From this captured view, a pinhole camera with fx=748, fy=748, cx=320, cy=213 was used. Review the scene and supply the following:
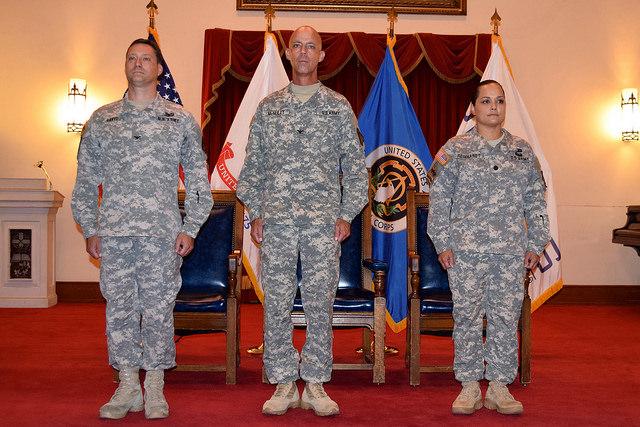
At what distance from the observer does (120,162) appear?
3.28m

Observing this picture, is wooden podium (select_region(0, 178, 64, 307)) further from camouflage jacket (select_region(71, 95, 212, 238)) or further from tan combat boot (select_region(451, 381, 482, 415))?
tan combat boot (select_region(451, 381, 482, 415))

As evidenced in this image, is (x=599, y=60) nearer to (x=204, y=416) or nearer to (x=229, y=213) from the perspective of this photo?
(x=229, y=213)

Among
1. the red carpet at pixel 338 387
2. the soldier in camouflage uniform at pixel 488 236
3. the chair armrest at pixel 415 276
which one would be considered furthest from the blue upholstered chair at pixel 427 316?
the soldier in camouflage uniform at pixel 488 236

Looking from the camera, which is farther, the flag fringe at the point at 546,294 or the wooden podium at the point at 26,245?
the wooden podium at the point at 26,245

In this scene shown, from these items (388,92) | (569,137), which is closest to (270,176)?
(388,92)

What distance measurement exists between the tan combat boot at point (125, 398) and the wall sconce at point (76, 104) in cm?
486

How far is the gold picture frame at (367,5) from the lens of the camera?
25.4ft

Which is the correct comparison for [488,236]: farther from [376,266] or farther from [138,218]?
[138,218]

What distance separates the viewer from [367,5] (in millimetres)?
7785

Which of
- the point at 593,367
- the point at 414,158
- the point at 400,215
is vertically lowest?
the point at 593,367

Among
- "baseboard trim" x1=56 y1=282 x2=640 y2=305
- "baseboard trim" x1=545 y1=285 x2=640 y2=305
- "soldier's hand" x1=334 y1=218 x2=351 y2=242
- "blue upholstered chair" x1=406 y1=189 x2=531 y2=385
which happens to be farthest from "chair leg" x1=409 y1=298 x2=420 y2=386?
"baseboard trim" x1=545 y1=285 x2=640 y2=305

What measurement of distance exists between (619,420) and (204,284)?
7.59 ft

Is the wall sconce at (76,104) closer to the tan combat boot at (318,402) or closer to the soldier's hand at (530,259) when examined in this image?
the tan combat boot at (318,402)

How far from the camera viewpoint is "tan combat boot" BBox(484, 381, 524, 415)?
11.0ft
